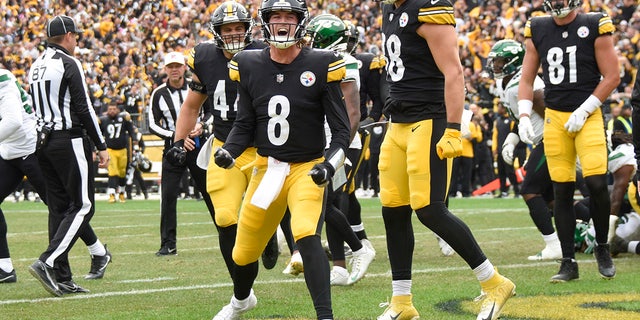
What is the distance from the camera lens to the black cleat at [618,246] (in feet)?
30.7

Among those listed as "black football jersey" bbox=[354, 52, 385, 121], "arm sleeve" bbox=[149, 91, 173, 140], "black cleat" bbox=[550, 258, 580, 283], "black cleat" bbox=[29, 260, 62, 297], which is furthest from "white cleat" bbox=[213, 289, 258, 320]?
"arm sleeve" bbox=[149, 91, 173, 140]

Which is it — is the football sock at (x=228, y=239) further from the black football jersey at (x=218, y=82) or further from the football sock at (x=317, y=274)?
the football sock at (x=317, y=274)

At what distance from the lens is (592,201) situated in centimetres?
768

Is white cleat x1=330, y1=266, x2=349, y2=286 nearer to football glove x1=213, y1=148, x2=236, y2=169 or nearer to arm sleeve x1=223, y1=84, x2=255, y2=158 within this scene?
arm sleeve x1=223, y1=84, x2=255, y2=158

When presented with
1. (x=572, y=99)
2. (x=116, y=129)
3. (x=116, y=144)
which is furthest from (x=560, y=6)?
(x=116, y=144)

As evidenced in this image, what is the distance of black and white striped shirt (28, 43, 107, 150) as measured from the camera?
7.73 meters

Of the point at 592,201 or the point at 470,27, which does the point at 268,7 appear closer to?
the point at 592,201

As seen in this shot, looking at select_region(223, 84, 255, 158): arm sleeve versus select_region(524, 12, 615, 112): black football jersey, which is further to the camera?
select_region(524, 12, 615, 112): black football jersey

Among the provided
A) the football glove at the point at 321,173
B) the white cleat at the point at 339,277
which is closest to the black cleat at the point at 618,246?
the white cleat at the point at 339,277

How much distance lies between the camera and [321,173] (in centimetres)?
512

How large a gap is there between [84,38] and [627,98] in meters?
18.0

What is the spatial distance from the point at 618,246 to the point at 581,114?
251cm

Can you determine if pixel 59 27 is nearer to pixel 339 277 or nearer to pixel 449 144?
pixel 339 277

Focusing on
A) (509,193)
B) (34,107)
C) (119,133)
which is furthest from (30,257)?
(509,193)
